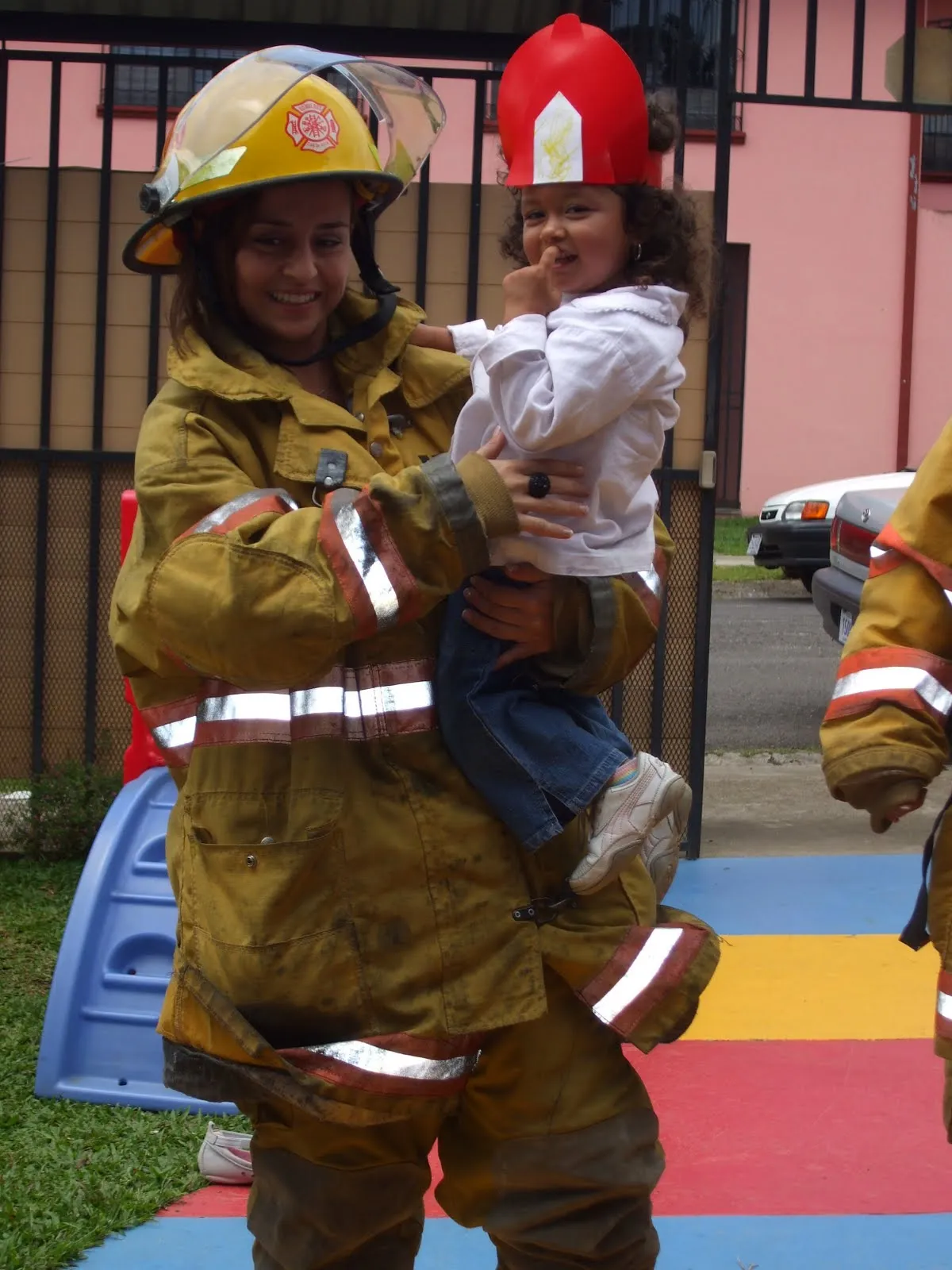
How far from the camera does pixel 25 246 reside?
5.88m

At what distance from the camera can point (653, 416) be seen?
92.6 inches

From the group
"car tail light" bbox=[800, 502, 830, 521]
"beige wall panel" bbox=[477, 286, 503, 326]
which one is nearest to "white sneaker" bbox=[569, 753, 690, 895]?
"beige wall panel" bbox=[477, 286, 503, 326]

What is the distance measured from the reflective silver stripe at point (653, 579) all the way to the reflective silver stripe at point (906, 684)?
1.00 ft

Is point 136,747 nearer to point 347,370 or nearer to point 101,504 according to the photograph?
point 101,504

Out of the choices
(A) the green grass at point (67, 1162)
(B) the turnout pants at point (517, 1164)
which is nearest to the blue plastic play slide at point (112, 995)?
(A) the green grass at point (67, 1162)

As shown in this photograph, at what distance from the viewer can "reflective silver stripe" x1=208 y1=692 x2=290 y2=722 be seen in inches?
88.0

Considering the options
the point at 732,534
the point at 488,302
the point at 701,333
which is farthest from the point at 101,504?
the point at 732,534

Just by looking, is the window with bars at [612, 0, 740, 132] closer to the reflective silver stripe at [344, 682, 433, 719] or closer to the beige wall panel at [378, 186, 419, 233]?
the beige wall panel at [378, 186, 419, 233]

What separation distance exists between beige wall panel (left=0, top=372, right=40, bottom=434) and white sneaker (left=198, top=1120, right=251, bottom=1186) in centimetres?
311

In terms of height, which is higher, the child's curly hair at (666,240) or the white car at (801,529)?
the child's curly hair at (666,240)

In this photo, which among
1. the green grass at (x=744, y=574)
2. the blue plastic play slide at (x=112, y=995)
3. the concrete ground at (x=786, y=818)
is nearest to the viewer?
the blue plastic play slide at (x=112, y=995)

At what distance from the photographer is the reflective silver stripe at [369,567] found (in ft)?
6.84

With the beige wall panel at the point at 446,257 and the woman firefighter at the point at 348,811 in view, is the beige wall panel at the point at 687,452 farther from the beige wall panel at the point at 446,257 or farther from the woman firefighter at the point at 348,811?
the woman firefighter at the point at 348,811

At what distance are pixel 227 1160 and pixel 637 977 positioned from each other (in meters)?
1.51
